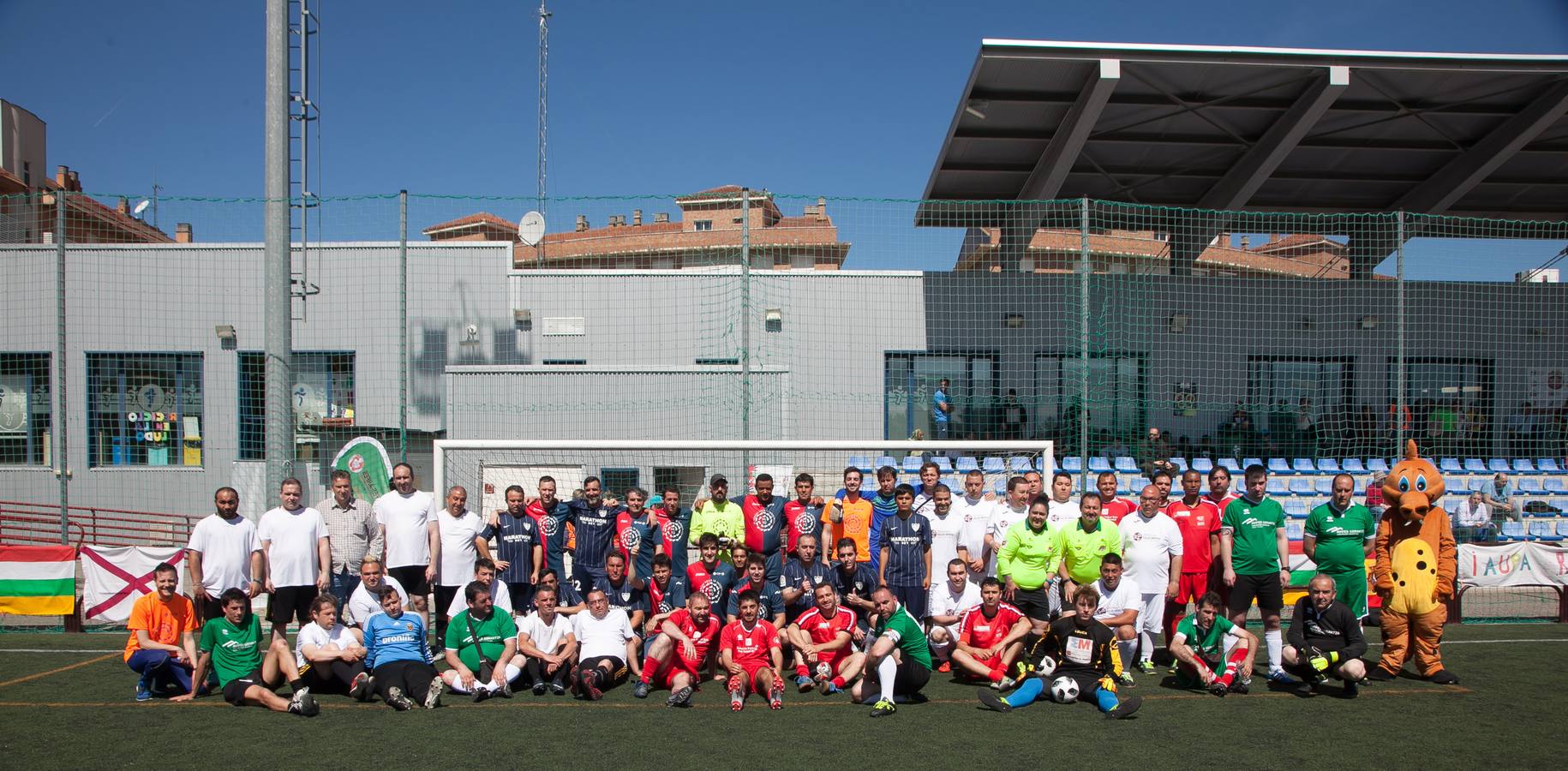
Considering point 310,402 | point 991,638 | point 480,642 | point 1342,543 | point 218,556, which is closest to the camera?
point 480,642

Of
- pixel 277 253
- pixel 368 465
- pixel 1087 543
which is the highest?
pixel 277 253

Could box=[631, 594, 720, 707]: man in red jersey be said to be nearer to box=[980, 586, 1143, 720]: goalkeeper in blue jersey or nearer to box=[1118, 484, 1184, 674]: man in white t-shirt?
box=[980, 586, 1143, 720]: goalkeeper in blue jersey

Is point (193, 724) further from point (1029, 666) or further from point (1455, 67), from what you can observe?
point (1455, 67)

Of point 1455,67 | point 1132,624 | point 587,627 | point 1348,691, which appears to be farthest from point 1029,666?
point 1455,67

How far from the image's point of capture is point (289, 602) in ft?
25.0

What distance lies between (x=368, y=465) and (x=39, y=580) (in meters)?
3.05

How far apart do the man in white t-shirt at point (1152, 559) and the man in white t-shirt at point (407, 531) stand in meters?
5.50

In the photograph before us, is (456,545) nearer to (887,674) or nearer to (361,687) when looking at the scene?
(361,687)

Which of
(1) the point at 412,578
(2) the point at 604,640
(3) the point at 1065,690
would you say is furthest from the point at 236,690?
(3) the point at 1065,690

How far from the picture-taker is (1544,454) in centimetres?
1367

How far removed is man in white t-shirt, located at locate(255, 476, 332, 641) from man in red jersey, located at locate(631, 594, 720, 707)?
2697 mm

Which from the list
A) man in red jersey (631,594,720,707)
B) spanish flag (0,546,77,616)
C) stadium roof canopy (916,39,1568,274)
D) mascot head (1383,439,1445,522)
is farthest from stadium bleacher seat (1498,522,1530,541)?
spanish flag (0,546,77,616)

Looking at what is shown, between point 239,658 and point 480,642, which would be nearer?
point 239,658

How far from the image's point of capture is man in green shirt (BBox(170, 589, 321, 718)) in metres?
6.51
